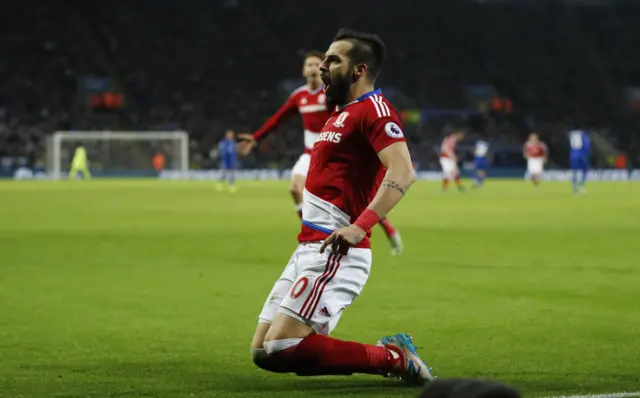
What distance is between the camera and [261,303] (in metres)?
10.4

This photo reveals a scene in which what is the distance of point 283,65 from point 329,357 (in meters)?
56.1

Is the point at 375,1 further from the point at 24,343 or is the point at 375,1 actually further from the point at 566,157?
the point at 24,343

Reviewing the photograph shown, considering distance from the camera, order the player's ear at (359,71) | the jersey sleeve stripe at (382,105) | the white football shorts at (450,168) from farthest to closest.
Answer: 1. the white football shorts at (450,168)
2. the player's ear at (359,71)
3. the jersey sleeve stripe at (382,105)

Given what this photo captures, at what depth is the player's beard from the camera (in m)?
6.19

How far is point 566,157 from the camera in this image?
6150 centimetres

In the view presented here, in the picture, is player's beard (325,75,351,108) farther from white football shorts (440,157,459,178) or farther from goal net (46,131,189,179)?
goal net (46,131,189,179)

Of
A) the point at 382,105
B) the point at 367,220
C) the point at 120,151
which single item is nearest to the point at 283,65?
the point at 120,151

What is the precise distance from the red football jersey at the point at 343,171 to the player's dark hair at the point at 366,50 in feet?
0.50

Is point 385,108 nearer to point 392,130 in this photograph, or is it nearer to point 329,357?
point 392,130

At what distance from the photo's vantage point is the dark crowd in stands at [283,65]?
58.1 m

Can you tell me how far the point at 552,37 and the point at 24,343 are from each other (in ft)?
204

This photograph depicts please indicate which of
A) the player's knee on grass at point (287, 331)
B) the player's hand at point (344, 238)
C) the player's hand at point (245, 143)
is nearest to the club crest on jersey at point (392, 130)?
the player's hand at point (344, 238)

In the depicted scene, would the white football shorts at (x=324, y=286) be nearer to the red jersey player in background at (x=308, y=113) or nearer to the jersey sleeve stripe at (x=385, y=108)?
the jersey sleeve stripe at (x=385, y=108)

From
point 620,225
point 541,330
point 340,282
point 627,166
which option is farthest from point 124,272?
point 627,166
